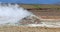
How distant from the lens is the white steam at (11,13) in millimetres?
2416

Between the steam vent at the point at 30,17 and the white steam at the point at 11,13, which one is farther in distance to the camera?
the white steam at the point at 11,13

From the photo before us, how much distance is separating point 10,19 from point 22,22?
0.16 m

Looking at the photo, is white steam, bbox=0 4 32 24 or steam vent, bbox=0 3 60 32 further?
white steam, bbox=0 4 32 24

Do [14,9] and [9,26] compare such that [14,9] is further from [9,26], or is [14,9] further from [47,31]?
[47,31]

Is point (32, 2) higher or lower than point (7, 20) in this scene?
higher

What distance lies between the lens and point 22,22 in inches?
94.6

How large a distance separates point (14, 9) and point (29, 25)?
0.34 meters

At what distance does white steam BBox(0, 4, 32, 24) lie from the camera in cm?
242

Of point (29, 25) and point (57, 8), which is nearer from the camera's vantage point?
point (29, 25)

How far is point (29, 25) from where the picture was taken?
7.64 ft

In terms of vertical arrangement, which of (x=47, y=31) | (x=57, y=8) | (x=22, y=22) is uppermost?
(x=57, y=8)

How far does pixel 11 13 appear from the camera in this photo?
8.09 feet

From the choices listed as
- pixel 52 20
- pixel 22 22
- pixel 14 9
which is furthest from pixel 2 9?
pixel 52 20

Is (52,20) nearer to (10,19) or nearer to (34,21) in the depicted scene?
(34,21)
